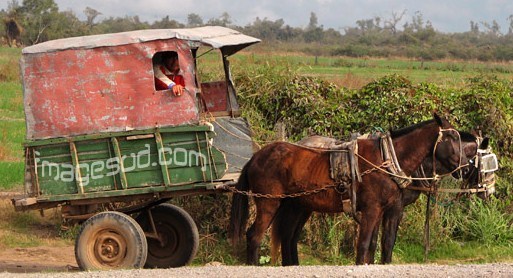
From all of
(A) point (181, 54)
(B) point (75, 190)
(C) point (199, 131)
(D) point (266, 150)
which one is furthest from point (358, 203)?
(B) point (75, 190)

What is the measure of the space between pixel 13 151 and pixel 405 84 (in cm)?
1005

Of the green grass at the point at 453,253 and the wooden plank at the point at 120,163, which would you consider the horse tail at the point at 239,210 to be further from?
the green grass at the point at 453,253

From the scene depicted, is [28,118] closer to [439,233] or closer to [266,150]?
[266,150]

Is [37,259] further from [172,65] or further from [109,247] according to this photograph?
[172,65]

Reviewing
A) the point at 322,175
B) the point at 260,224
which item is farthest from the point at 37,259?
the point at 322,175

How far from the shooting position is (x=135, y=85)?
33.1 feet

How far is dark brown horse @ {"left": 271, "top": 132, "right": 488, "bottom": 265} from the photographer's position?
10.4 meters

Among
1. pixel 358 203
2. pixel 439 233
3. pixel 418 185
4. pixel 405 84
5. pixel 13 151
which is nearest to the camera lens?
pixel 358 203

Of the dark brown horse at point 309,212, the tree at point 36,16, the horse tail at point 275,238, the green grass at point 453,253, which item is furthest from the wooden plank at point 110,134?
the tree at point 36,16

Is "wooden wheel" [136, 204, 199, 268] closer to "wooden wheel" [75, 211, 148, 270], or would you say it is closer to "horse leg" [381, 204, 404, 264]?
"wooden wheel" [75, 211, 148, 270]

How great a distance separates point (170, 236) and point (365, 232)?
112 inches

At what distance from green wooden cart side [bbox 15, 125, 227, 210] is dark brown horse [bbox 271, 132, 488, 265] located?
1.10 m

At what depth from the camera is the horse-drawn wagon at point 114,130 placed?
10.0 metres

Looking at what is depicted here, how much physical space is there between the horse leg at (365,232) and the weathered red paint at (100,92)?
227 centimetres
